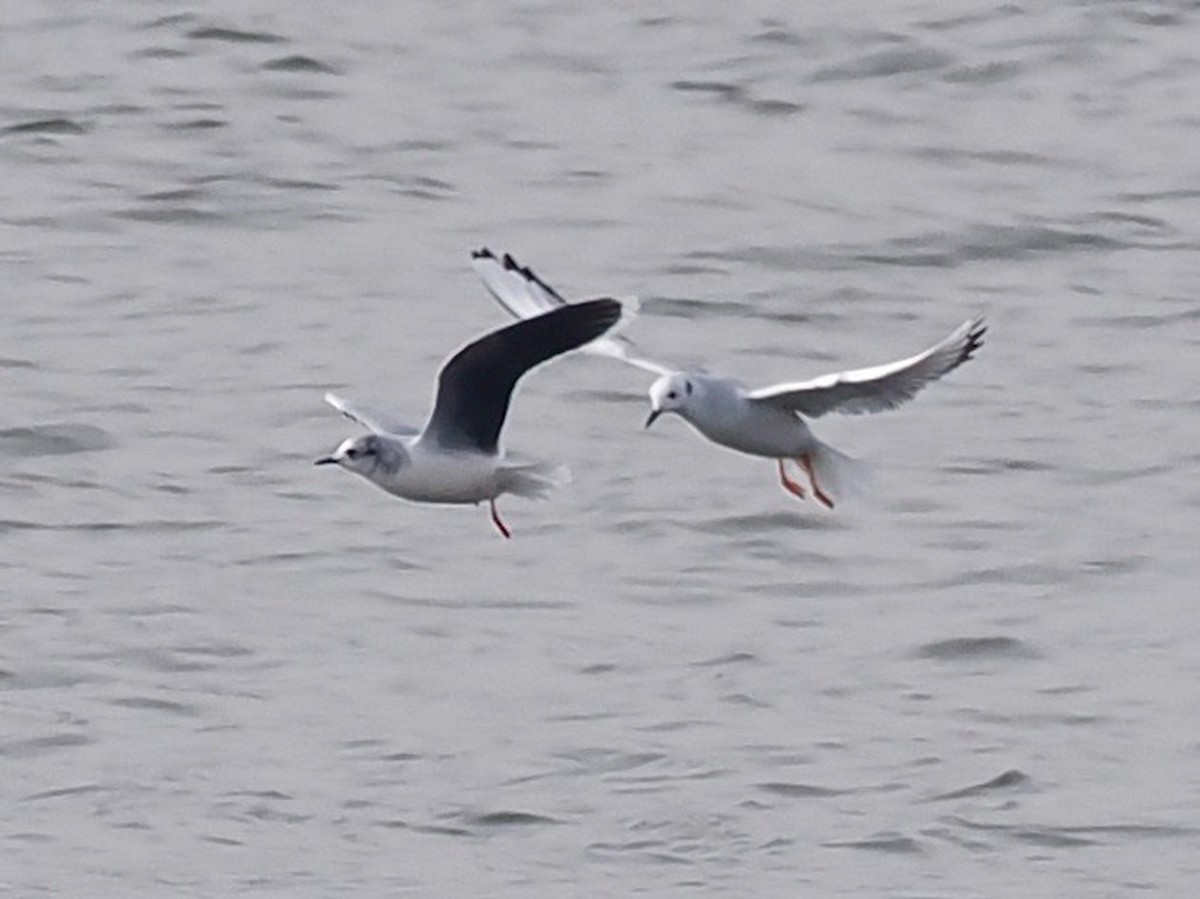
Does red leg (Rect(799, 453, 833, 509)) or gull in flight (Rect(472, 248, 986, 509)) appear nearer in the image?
gull in flight (Rect(472, 248, 986, 509))

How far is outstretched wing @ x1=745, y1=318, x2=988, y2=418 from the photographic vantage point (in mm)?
9516

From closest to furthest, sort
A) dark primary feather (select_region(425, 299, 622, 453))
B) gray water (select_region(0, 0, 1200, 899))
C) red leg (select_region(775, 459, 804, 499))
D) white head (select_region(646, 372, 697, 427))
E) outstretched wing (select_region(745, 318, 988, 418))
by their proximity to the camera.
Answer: dark primary feather (select_region(425, 299, 622, 453)), outstretched wing (select_region(745, 318, 988, 418)), white head (select_region(646, 372, 697, 427)), red leg (select_region(775, 459, 804, 499)), gray water (select_region(0, 0, 1200, 899))

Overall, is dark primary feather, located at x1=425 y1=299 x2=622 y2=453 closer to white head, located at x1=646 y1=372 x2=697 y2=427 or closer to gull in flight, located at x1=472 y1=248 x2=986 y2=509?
gull in flight, located at x1=472 y1=248 x2=986 y2=509

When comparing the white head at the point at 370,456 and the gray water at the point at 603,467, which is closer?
the white head at the point at 370,456

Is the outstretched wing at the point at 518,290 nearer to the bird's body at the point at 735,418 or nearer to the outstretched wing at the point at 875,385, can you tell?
the bird's body at the point at 735,418

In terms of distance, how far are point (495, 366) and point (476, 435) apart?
17cm

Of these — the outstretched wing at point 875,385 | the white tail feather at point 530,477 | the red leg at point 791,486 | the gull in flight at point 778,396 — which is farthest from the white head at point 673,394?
the red leg at point 791,486

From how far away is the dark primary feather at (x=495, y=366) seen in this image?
369 inches

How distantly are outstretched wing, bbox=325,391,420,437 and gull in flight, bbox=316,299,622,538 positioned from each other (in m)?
0.23

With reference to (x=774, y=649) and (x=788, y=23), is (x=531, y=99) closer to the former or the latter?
(x=788, y=23)

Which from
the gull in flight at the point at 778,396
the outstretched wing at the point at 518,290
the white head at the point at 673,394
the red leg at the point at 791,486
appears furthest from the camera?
the red leg at the point at 791,486

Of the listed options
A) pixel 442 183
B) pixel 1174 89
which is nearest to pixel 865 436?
pixel 442 183

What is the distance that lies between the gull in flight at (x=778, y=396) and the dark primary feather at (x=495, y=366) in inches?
6.8

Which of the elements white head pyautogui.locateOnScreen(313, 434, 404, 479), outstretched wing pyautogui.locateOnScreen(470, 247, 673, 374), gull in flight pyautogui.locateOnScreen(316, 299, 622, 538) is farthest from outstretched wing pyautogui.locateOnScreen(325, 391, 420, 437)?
outstretched wing pyautogui.locateOnScreen(470, 247, 673, 374)
